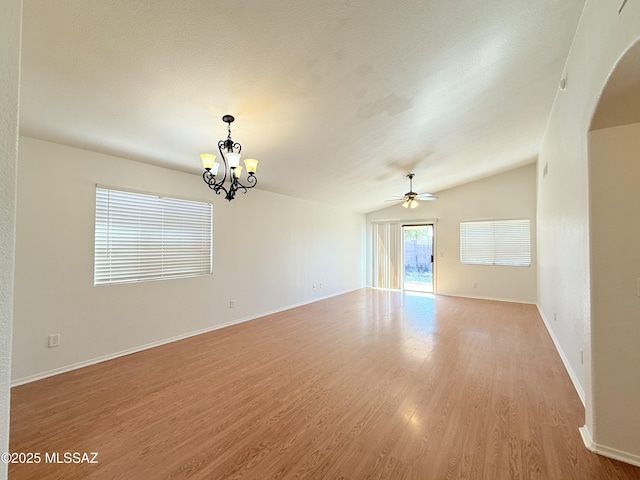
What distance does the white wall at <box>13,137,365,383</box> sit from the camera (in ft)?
9.07

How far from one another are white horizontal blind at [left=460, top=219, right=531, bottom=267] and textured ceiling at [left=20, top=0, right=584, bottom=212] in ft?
10.7

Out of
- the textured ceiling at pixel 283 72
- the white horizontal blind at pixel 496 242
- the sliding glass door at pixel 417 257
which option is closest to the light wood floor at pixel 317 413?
the textured ceiling at pixel 283 72

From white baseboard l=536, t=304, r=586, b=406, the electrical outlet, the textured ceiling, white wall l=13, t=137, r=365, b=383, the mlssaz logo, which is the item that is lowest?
the mlssaz logo

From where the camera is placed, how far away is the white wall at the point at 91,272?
2766 millimetres

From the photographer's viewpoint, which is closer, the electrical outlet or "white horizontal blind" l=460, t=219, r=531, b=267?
the electrical outlet

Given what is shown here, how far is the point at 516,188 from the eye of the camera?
6395 mm

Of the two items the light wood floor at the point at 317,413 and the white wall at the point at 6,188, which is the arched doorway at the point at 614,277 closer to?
the light wood floor at the point at 317,413

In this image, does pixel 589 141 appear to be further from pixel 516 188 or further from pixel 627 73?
pixel 516 188

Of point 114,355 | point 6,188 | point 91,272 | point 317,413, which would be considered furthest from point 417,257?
point 6,188

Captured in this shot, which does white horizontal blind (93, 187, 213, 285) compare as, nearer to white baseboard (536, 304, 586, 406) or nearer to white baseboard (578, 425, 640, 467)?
white baseboard (578, 425, 640, 467)

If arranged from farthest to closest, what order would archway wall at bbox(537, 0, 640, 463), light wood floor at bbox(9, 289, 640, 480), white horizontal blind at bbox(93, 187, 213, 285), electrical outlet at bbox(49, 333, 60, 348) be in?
white horizontal blind at bbox(93, 187, 213, 285)
electrical outlet at bbox(49, 333, 60, 348)
light wood floor at bbox(9, 289, 640, 480)
archway wall at bbox(537, 0, 640, 463)

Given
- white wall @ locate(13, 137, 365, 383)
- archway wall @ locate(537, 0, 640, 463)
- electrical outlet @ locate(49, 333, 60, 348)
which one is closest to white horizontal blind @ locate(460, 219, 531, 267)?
archway wall @ locate(537, 0, 640, 463)

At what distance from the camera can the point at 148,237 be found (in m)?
3.69

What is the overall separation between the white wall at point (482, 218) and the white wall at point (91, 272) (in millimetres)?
4278
